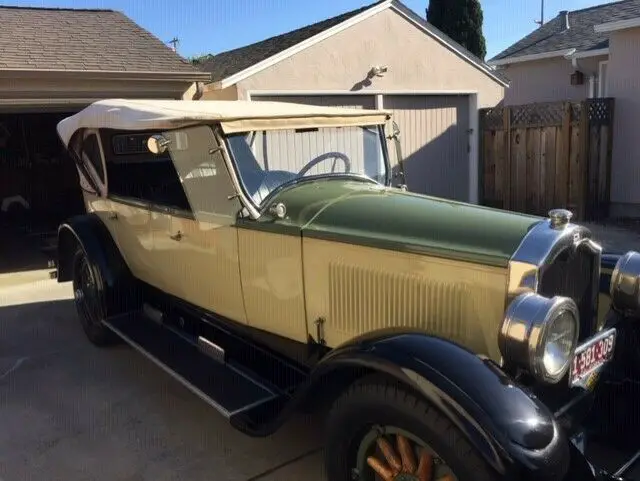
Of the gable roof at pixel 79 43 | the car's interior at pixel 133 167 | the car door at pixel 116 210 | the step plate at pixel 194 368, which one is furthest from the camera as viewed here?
the gable roof at pixel 79 43

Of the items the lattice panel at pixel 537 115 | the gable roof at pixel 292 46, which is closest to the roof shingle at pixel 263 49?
the gable roof at pixel 292 46

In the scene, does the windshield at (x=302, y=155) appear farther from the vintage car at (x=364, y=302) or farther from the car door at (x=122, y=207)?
the car door at (x=122, y=207)

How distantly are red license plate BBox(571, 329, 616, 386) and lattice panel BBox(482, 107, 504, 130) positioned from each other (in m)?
8.82

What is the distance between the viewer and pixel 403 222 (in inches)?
117

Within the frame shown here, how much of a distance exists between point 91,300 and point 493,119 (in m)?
8.42

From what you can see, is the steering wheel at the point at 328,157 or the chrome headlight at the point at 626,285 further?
the steering wheel at the point at 328,157

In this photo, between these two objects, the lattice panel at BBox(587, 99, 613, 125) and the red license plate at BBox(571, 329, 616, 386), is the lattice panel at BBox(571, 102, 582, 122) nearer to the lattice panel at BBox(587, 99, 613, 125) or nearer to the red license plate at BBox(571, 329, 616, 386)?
the lattice panel at BBox(587, 99, 613, 125)

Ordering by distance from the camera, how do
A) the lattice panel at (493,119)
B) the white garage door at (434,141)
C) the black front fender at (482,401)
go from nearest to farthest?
the black front fender at (482,401) → the white garage door at (434,141) → the lattice panel at (493,119)

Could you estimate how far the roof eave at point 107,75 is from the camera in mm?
7340

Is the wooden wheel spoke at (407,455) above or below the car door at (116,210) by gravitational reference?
below

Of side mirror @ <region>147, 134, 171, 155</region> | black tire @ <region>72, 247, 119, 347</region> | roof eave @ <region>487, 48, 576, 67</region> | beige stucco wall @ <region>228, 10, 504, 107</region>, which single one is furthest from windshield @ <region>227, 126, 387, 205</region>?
roof eave @ <region>487, 48, 576, 67</region>

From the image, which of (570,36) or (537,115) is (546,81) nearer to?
(570,36)

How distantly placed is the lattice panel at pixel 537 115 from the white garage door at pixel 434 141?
0.94 metres

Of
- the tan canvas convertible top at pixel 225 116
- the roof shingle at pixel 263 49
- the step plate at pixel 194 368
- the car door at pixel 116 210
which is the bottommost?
the step plate at pixel 194 368
